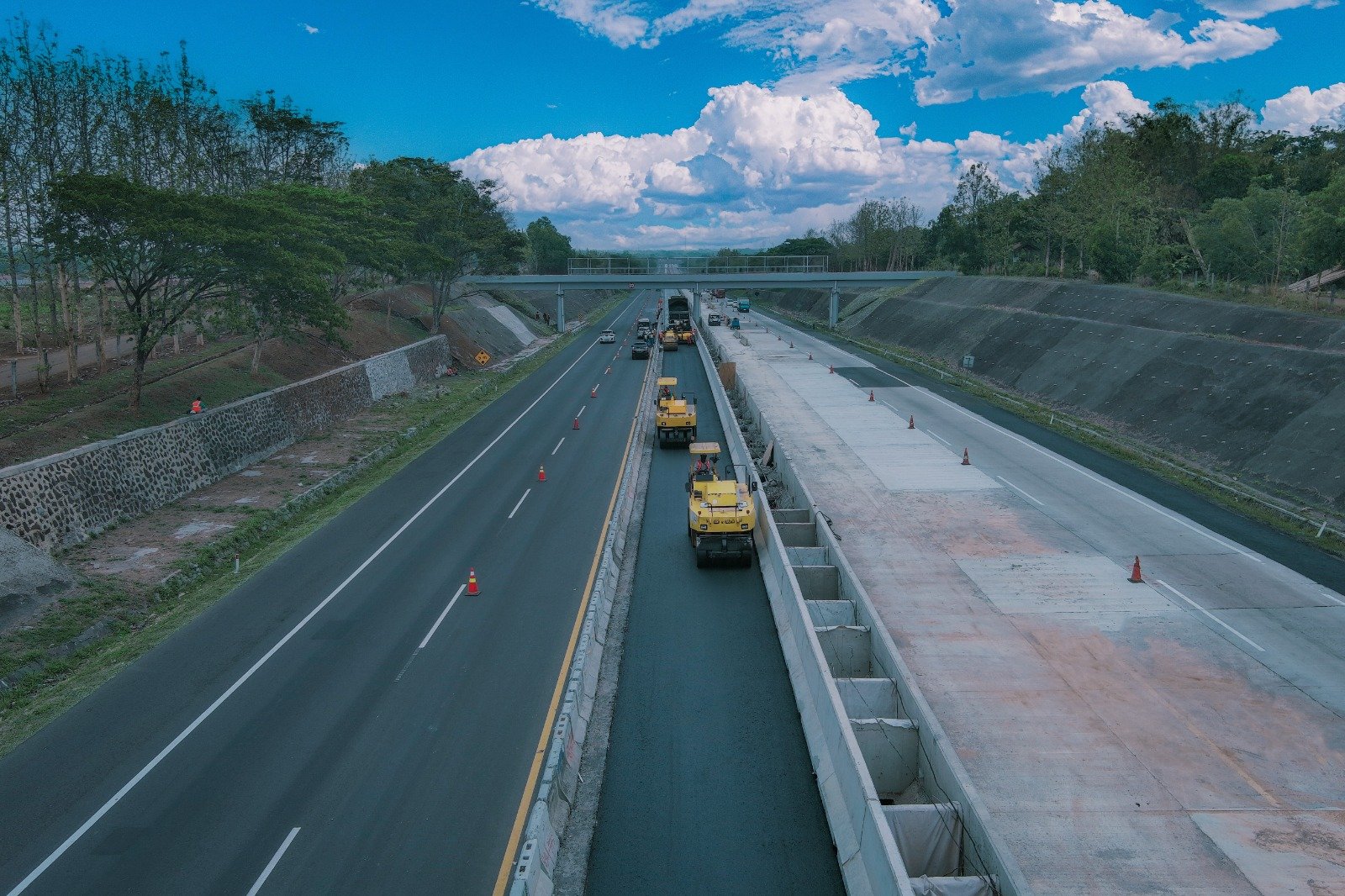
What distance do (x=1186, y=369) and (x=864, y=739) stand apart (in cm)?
3838

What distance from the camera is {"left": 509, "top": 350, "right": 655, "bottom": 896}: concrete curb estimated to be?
10962 mm

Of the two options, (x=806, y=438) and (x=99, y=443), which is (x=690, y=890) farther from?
(x=806, y=438)

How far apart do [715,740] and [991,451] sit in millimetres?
26231

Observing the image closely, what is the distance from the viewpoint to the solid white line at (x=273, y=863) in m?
11.6

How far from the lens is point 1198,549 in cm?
2488

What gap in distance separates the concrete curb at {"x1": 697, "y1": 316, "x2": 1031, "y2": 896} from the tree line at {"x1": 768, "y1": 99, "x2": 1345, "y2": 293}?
154 feet

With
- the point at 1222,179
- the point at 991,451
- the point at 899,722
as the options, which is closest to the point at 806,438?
the point at 991,451

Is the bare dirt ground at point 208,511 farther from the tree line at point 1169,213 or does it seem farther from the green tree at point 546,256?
the green tree at point 546,256

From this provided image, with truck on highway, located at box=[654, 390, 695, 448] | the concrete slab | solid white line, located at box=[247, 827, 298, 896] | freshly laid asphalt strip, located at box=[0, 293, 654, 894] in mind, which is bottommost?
solid white line, located at box=[247, 827, 298, 896]

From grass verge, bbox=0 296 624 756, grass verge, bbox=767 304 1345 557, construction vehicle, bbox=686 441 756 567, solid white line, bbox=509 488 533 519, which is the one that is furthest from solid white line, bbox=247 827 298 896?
grass verge, bbox=767 304 1345 557

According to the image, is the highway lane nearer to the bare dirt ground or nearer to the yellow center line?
the yellow center line

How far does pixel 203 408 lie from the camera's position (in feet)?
113

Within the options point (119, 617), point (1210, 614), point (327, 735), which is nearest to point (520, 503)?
point (119, 617)

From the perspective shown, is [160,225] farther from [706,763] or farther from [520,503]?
[706,763]
